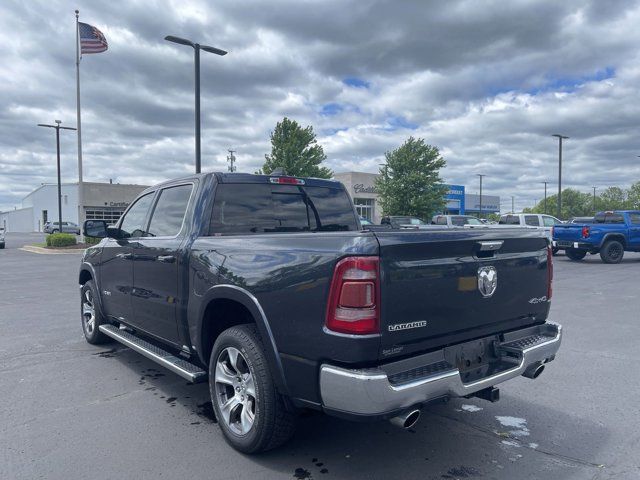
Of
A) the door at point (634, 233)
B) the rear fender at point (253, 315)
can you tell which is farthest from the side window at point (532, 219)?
the rear fender at point (253, 315)

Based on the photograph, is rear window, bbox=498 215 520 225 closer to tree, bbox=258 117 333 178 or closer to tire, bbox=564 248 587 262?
tire, bbox=564 248 587 262

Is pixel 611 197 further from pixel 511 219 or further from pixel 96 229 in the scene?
pixel 96 229

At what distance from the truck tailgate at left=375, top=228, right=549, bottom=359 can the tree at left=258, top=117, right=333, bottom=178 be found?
23.9 m

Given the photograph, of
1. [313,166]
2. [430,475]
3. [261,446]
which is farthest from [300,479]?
[313,166]

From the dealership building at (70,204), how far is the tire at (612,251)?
24762mm

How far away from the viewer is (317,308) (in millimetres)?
2822

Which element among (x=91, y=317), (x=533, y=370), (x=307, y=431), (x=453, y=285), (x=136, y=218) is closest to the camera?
(x=453, y=285)

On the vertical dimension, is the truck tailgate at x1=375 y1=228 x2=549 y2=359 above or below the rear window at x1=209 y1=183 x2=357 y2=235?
below

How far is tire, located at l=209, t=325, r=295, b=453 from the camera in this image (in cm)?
315

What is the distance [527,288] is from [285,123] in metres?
25.6

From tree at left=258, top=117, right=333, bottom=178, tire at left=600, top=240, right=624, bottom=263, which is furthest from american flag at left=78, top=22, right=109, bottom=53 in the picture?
tire at left=600, top=240, right=624, bottom=263

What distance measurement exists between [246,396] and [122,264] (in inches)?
94.6

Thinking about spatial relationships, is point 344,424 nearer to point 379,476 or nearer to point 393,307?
point 379,476

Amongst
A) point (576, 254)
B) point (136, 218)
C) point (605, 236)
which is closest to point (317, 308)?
point (136, 218)
